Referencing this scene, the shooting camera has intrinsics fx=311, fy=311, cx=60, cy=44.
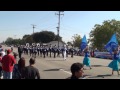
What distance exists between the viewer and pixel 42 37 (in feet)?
356

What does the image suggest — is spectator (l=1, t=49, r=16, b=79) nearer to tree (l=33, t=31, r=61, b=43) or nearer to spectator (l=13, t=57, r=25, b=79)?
spectator (l=13, t=57, r=25, b=79)

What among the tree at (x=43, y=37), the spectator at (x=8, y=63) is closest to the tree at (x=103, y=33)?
the tree at (x=43, y=37)

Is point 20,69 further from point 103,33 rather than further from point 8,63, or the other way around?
point 103,33

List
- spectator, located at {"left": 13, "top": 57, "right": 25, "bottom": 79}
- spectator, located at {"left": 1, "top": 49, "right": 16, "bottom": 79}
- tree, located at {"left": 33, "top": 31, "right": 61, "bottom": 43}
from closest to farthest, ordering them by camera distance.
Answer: spectator, located at {"left": 13, "top": 57, "right": 25, "bottom": 79} < spectator, located at {"left": 1, "top": 49, "right": 16, "bottom": 79} < tree, located at {"left": 33, "top": 31, "right": 61, "bottom": 43}

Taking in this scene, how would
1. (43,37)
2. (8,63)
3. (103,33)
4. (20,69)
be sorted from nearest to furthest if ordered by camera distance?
(20,69) → (8,63) → (103,33) → (43,37)

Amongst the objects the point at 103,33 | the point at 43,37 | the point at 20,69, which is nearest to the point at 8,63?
the point at 20,69

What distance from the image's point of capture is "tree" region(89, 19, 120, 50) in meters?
78.7

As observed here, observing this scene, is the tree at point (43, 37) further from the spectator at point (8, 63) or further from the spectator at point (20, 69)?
the spectator at point (20, 69)

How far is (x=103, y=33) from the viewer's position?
3132 inches

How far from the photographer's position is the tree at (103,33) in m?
78.7

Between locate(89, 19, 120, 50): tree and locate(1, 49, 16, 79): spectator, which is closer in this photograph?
locate(1, 49, 16, 79): spectator

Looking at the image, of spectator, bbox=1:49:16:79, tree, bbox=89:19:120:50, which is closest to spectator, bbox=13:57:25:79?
spectator, bbox=1:49:16:79
